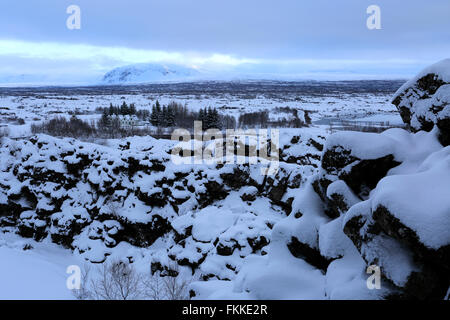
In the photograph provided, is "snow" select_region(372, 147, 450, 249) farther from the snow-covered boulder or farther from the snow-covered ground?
the snow-covered boulder

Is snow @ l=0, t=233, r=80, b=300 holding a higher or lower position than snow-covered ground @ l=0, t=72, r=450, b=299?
lower

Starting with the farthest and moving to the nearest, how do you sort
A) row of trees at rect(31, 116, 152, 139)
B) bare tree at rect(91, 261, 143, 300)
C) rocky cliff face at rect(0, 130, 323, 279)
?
row of trees at rect(31, 116, 152, 139) → rocky cliff face at rect(0, 130, 323, 279) → bare tree at rect(91, 261, 143, 300)

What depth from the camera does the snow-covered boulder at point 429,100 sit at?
8742mm

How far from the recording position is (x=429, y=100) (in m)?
9.37

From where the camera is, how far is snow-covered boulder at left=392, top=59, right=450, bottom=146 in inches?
344

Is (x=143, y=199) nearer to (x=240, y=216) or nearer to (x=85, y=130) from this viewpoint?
(x=240, y=216)

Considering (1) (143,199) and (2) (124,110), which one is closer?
(1) (143,199)

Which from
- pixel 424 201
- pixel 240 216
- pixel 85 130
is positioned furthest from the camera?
pixel 85 130

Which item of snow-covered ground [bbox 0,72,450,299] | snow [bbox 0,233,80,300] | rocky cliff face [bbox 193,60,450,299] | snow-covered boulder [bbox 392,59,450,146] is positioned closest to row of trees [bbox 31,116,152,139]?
snow-covered ground [bbox 0,72,450,299]

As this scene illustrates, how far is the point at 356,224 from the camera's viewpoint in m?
7.58

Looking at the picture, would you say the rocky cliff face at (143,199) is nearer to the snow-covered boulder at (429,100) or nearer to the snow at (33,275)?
the snow at (33,275)

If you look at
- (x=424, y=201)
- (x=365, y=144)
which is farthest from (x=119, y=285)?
(x=424, y=201)

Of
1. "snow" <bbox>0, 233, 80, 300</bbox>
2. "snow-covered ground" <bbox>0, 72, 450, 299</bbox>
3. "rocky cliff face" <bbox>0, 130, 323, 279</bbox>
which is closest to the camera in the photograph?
"snow-covered ground" <bbox>0, 72, 450, 299</bbox>
